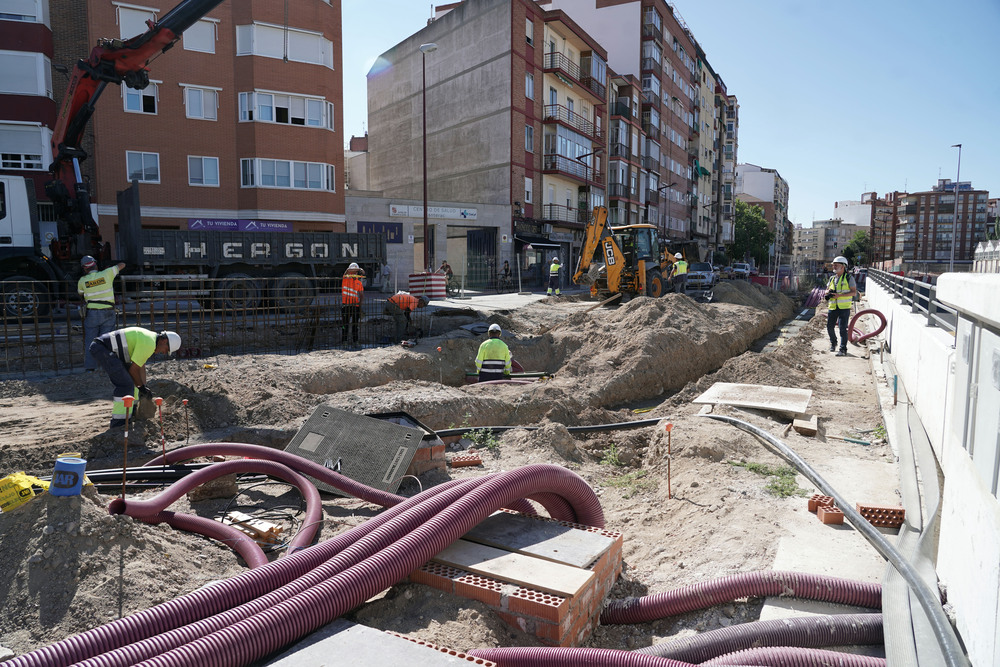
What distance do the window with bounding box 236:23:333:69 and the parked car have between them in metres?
19.4

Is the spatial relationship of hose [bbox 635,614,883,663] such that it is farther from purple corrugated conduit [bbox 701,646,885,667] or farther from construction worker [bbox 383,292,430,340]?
construction worker [bbox 383,292,430,340]

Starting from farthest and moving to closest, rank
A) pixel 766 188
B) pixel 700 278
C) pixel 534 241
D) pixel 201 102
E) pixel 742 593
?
pixel 766 188
pixel 534 241
pixel 700 278
pixel 201 102
pixel 742 593

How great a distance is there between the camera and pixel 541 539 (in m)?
4.05

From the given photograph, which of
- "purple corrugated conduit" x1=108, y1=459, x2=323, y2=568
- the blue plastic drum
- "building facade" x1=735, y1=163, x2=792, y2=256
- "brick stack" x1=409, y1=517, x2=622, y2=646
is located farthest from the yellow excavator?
"building facade" x1=735, y1=163, x2=792, y2=256

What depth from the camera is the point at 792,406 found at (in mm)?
7836

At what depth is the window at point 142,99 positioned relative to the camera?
24.4 metres

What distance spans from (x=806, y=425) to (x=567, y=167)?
33481mm

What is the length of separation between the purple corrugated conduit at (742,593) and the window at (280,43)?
26984 millimetres

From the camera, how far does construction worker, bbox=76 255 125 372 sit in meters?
10.3

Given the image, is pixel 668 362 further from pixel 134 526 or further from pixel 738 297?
pixel 738 297

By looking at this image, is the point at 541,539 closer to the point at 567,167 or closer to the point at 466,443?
the point at 466,443

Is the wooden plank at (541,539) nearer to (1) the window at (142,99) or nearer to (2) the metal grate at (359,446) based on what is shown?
(2) the metal grate at (359,446)

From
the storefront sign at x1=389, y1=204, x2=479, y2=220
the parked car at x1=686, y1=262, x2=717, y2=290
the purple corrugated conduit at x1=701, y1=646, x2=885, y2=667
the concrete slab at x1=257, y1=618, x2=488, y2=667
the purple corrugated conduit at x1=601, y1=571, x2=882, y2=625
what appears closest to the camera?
the concrete slab at x1=257, y1=618, x2=488, y2=667

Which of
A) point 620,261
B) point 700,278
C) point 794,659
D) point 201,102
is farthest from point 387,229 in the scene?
point 794,659
